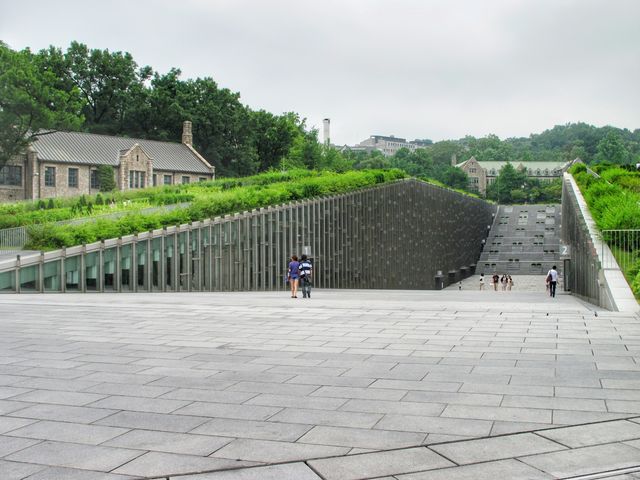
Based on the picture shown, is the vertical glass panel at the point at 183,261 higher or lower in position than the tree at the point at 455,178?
lower

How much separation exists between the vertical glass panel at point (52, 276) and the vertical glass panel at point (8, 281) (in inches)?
45.8

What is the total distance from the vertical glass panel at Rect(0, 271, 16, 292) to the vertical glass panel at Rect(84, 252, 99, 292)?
A: 271cm

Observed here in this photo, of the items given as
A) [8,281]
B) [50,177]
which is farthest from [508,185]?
[8,281]

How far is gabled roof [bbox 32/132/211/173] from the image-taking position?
204 feet

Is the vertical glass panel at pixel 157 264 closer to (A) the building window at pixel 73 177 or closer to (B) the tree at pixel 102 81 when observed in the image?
(A) the building window at pixel 73 177

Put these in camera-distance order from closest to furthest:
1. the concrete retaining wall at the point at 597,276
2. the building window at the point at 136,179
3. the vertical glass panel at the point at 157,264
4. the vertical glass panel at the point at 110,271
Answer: the concrete retaining wall at the point at 597,276
the vertical glass panel at the point at 110,271
the vertical glass panel at the point at 157,264
the building window at the point at 136,179

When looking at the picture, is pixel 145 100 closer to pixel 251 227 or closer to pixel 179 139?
pixel 179 139

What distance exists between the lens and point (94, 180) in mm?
65188

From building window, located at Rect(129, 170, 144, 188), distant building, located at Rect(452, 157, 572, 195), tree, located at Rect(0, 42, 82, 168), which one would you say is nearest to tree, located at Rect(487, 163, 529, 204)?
distant building, located at Rect(452, 157, 572, 195)

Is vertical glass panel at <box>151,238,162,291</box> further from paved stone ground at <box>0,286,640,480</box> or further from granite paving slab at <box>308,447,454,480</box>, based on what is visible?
granite paving slab at <box>308,447,454,480</box>

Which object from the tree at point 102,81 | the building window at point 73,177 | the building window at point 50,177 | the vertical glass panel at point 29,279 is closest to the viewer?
the vertical glass panel at point 29,279

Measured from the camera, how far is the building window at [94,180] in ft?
212

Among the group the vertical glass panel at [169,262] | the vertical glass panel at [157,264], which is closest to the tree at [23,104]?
the vertical glass panel at [169,262]

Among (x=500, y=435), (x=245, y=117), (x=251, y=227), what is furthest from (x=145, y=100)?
(x=500, y=435)
